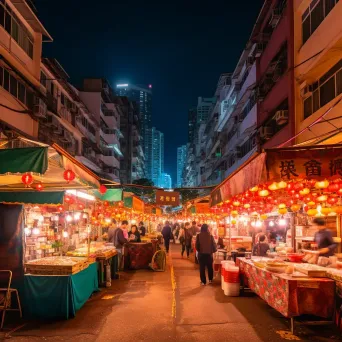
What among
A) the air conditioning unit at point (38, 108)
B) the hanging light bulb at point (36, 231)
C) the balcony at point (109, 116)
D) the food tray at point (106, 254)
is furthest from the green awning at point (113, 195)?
the balcony at point (109, 116)

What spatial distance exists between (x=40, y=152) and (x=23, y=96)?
18055mm

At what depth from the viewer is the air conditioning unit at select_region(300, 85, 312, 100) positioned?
59.4 ft

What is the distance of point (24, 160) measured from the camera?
624 centimetres

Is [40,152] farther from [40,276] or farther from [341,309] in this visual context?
[341,309]

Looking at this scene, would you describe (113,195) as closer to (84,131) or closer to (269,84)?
(269,84)

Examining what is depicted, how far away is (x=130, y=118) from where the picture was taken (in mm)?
87750

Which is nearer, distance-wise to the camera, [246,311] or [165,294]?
[246,311]

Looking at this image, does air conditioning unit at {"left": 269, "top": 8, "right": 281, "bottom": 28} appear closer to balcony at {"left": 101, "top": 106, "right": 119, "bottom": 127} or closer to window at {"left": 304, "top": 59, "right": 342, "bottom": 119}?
window at {"left": 304, "top": 59, "right": 342, "bottom": 119}

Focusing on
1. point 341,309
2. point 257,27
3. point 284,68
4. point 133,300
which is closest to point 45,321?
point 133,300

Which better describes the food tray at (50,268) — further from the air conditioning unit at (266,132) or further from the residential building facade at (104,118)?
the residential building facade at (104,118)

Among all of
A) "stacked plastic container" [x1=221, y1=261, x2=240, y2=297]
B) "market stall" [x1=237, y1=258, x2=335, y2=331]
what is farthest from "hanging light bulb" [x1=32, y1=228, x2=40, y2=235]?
"market stall" [x1=237, y1=258, x2=335, y2=331]

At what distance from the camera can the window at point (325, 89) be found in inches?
598

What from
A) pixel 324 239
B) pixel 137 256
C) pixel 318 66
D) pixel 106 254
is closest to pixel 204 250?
pixel 106 254

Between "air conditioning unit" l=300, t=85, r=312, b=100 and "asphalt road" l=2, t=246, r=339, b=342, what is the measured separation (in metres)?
10.9
